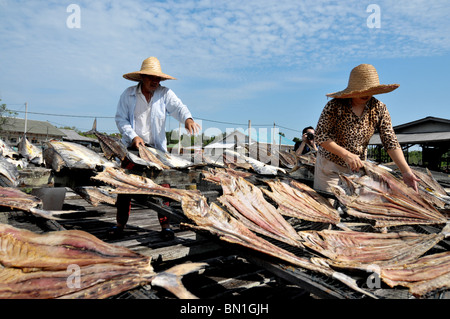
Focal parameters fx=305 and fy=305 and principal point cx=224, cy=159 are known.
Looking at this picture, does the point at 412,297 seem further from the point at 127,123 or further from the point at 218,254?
the point at 127,123

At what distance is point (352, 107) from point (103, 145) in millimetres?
2666

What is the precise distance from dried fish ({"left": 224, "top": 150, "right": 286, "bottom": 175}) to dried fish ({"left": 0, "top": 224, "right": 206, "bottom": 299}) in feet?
9.37

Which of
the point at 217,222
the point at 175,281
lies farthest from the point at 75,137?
the point at 175,281

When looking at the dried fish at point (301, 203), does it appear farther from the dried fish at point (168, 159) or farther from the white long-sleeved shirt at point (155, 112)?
the white long-sleeved shirt at point (155, 112)

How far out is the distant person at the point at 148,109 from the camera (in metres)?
3.39

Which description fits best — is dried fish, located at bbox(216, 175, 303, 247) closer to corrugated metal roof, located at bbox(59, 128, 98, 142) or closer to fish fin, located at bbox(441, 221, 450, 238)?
fish fin, located at bbox(441, 221, 450, 238)

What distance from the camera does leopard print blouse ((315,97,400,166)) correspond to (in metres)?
2.99

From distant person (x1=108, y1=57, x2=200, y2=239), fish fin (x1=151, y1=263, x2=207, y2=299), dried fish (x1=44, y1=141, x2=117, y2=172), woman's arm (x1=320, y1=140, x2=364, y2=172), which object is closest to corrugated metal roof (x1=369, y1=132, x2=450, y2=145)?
woman's arm (x1=320, y1=140, x2=364, y2=172)

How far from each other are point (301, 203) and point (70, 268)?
153cm

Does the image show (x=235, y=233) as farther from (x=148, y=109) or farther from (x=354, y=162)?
(x=148, y=109)

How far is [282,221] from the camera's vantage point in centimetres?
175

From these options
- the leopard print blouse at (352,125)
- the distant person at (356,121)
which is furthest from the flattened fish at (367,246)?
the leopard print blouse at (352,125)

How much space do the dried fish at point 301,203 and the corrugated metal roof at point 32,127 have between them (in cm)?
5166
